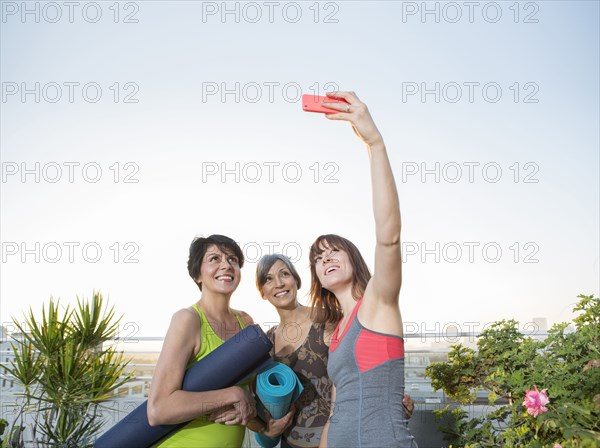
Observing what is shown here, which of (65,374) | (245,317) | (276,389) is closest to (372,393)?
(276,389)

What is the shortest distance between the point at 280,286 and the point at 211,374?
0.81 metres

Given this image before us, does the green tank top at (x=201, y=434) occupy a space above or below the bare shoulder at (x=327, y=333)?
below

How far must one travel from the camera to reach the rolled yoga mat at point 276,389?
2.07 m

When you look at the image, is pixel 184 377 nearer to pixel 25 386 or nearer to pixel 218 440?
pixel 218 440

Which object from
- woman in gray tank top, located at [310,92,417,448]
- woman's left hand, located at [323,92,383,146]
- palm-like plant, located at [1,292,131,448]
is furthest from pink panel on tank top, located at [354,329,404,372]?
palm-like plant, located at [1,292,131,448]

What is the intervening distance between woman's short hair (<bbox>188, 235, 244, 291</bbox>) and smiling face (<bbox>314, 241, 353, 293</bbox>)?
533 millimetres

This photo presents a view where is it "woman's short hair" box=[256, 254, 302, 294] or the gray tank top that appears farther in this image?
"woman's short hair" box=[256, 254, 302, 294]

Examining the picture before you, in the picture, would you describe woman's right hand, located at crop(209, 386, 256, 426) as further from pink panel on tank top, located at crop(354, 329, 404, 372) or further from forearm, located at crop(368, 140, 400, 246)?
forearm, located at crop(368, 140, 400, 246)

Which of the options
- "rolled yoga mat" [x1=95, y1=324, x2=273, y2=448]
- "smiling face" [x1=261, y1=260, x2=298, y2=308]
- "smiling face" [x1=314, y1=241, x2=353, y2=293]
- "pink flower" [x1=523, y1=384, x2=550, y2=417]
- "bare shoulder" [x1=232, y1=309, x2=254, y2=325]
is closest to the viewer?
"smiling face" [x1=314, y1=241, x2=353, y2=293]

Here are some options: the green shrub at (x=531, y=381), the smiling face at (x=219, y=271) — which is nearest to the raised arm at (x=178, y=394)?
the smiling face at (x=219, y=271)

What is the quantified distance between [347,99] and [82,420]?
5.08 metres

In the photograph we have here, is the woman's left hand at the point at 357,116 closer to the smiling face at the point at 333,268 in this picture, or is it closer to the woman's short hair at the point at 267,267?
the smiling face at the point at 333,268

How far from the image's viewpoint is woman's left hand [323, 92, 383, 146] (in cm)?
150

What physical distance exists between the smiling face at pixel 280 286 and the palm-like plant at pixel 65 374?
11.8 feet
